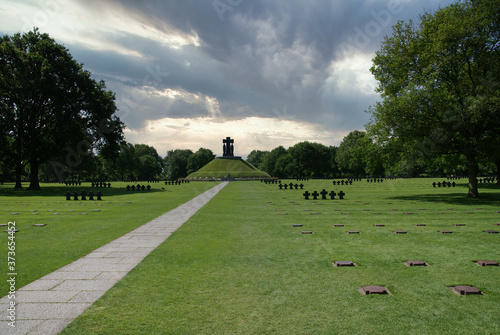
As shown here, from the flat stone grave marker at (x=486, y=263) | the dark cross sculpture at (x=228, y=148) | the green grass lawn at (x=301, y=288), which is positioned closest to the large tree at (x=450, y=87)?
the green grass lawn at (x=301, y=288)

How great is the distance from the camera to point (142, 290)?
4828 millimetres

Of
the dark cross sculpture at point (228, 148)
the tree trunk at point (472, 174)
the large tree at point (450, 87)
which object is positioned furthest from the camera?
the dark cross sculpture at point (228, 148)

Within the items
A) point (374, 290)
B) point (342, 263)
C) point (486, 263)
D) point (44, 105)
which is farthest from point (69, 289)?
point (44, 105)

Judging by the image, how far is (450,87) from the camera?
2369 cm

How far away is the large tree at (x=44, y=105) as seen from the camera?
37188 millimetres

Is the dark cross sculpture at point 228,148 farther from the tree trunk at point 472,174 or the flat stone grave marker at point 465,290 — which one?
the flat stone grave marker at point 465,290

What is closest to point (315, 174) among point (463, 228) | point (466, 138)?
point (466, 138)

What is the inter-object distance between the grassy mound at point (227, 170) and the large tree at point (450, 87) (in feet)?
280

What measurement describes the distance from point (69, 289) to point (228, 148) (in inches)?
4847

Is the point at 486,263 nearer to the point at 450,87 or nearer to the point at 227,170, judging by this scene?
the point at 450,87

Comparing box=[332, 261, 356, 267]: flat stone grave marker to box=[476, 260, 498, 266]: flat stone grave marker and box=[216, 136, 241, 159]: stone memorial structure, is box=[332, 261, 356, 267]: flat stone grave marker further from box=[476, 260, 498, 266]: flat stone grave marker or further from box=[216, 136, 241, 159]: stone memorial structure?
box=[216, 136, 241, 159]: stone memorial structure

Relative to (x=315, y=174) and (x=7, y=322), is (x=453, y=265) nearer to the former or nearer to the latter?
(x=7, y=322)

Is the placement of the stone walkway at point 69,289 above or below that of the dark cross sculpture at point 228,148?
below

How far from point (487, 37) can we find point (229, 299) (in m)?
26.9
